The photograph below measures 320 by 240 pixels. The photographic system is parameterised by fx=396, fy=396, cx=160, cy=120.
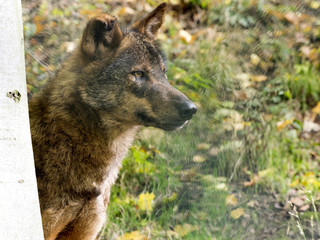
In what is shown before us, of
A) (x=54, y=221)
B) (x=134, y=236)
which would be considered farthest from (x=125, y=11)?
(x=54, y=221)

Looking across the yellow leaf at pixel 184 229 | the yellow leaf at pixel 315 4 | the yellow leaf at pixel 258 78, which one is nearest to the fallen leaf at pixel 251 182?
the yellow leaf at pixel 184 229

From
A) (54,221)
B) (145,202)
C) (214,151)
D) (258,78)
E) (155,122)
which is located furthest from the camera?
(258,78)

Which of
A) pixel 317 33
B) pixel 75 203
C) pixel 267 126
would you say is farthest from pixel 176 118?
pixel 317 33

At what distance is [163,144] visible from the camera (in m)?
5.33

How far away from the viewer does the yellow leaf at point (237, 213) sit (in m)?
4.68

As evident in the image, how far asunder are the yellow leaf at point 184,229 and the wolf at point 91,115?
3.67ft

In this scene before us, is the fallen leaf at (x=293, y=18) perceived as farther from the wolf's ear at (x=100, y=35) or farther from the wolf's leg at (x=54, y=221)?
the wolf's leg at (x=54, y=221)

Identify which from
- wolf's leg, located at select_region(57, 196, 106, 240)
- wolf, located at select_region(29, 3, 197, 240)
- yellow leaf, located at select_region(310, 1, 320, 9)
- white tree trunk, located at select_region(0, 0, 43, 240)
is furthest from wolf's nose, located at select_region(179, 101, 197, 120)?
yellow leaf, located at select_region(310, 1, 320, 9)

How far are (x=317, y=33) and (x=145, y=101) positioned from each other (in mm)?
5143

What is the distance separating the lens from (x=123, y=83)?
3291 mm

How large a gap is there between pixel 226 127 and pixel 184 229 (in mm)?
1876

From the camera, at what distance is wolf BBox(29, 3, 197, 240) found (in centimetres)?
319

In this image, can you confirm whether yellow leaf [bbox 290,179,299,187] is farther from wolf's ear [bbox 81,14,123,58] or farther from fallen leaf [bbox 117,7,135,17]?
fallen leaf [bbox 117,7,135,17]

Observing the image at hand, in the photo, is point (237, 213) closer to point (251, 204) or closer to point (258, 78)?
point (251, 204)
